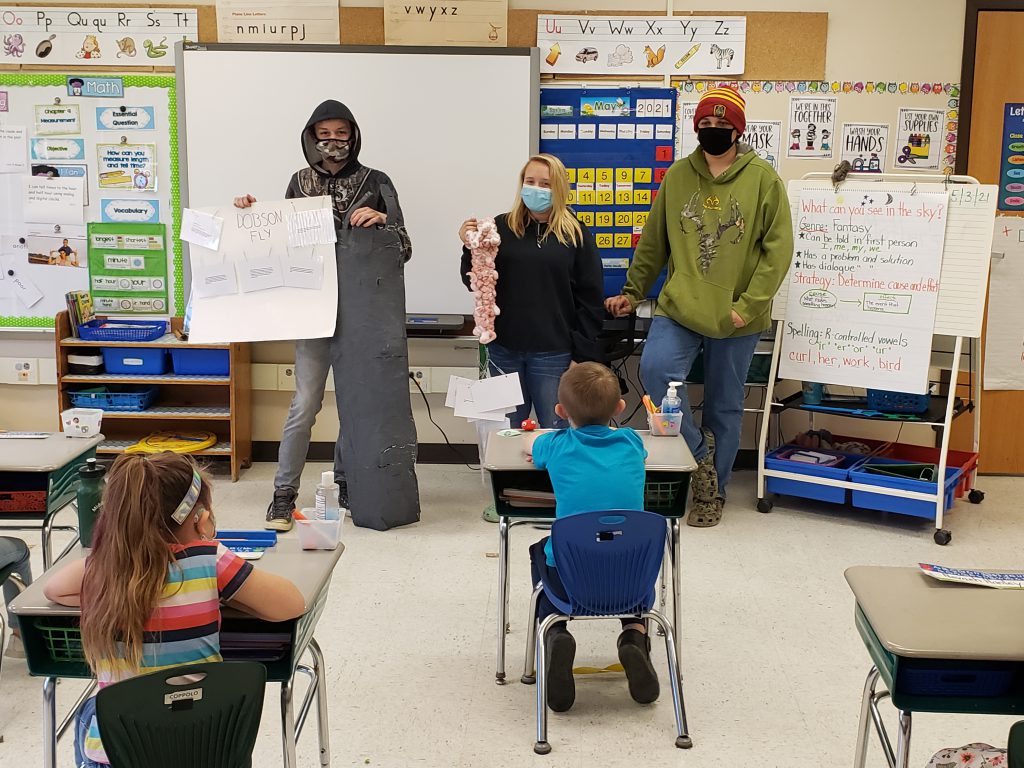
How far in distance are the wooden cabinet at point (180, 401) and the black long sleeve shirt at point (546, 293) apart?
4.84ft

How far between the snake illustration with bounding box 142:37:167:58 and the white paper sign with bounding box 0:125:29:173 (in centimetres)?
74

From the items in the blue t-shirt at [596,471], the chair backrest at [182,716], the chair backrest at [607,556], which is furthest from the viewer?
the blue t-shirt at [596,471]

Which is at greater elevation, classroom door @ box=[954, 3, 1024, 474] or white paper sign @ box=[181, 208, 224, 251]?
classroom door @ box=[954, 3, 1024, 474]

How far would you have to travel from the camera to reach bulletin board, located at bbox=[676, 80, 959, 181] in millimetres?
5273

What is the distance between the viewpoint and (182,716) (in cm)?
167

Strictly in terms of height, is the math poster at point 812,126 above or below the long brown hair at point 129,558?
above

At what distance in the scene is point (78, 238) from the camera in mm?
5500

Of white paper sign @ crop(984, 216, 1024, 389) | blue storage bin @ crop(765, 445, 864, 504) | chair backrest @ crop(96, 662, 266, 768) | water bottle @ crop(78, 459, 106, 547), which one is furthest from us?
white paper sign @ crop(984, 216, 1024, 389)

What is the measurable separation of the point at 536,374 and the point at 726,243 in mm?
963

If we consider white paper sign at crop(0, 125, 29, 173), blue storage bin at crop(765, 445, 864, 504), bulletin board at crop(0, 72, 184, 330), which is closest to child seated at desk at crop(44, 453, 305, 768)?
blue storage bin at crop(765, 445, 864, 504)

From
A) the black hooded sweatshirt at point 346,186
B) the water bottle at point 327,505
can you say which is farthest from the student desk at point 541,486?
the black hooded sweatshirt at point 346,186

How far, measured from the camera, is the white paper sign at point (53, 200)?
5449 millimetres

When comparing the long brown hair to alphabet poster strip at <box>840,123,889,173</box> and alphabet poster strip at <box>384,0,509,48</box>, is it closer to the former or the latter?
alphabet poster strip at <box>384,0,509,48</box>

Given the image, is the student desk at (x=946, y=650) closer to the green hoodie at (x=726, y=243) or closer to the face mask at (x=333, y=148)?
the green hoodie at (x=726, y=243)
